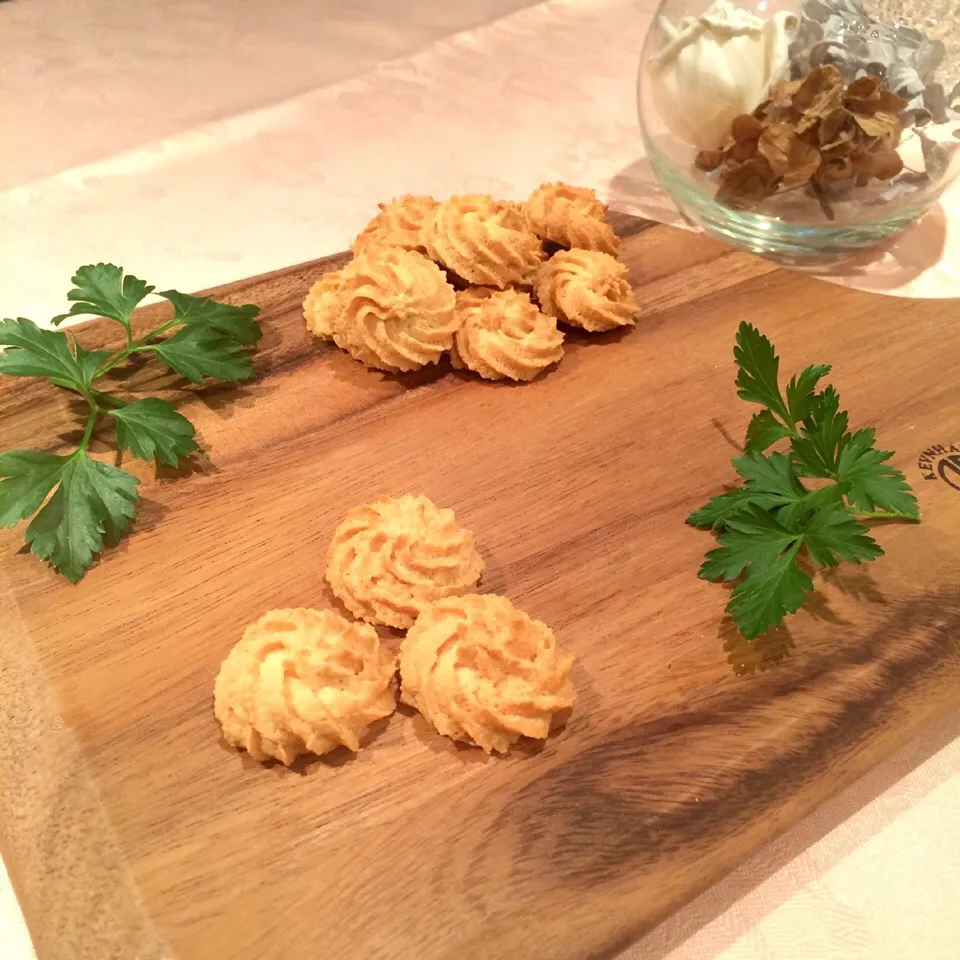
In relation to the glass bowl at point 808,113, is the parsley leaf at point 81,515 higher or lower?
lower

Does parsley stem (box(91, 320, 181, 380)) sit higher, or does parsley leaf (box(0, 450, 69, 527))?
parsley stem (box(91, 320, 181, 380))

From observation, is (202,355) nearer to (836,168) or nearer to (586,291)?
(586,291)

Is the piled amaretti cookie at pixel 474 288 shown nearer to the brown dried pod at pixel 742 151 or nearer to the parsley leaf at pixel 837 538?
the brown dried pod at pixel 742 151

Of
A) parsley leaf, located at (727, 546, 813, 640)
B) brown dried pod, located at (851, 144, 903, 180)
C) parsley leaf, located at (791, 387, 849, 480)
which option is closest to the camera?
parsley leaf, located at (727, 546, 813, 640)

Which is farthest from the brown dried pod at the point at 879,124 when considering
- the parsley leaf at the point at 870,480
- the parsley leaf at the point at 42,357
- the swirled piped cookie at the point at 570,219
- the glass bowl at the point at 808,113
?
the parsley leaf at the point at 42,357

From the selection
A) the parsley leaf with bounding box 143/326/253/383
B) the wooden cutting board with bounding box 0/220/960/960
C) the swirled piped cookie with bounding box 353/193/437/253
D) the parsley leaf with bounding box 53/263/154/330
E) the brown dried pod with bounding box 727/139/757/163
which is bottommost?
the wooden cutting board with bounding box 0/220/960/960

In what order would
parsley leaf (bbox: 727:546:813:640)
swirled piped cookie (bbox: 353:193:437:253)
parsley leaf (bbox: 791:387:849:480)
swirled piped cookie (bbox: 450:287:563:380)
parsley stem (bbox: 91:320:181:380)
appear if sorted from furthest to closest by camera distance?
swirled piped cookie (bbox: 353:193:437:253)
swirled piped cookie (bbox: 450:287:563:380)
parsley stem (bbox: 91:320:181:380)
parsley leaf (bbox: 791:387:849:480)
parsley leaf (bbox: 727:546:813:640)

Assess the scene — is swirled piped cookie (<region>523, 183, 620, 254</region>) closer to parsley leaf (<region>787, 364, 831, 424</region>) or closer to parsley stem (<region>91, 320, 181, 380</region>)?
parsley leaf (<region>787, 364, 831, 424</region>)

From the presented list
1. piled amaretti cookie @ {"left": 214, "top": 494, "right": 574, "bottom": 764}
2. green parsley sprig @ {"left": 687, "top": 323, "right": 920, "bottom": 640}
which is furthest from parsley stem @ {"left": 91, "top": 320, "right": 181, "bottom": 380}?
green parsley sprig @ {"left": 687, "top": 323, "right": 920, "bottom": 640}
